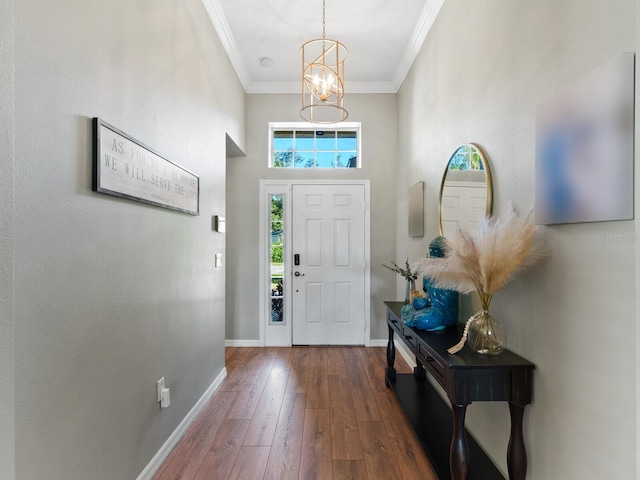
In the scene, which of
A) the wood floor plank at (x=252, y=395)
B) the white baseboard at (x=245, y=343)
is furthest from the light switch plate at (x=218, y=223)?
the white baseboard at (x=245, y=343)

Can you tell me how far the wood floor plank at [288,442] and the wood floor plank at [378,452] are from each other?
15.9 inches

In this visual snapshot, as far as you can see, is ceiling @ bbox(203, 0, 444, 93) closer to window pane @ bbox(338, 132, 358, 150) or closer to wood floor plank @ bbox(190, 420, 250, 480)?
window pane @ bbox(338, 132, 358, 150)

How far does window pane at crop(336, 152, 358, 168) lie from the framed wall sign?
2154mm

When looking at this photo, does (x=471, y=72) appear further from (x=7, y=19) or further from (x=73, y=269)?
(x=73, y=269)

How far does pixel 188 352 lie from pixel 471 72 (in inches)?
101

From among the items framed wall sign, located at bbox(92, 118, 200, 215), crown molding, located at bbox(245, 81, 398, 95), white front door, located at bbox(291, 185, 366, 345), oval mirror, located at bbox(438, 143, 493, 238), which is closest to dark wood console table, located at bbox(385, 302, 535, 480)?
oval mirror, located at bbox(438, 143, 493, 238)

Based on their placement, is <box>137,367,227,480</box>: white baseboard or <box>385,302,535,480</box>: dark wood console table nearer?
<box>385,302,535,480</box>: dark wood console table

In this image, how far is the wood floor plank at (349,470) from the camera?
1739 millimetres

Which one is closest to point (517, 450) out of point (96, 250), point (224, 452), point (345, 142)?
point (224, 452)

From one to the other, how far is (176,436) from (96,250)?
1.37 metres

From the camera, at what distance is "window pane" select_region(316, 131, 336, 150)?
156 inches

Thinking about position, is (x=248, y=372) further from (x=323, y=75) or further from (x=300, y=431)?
(x=323, y=75)

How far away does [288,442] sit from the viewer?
2.03m

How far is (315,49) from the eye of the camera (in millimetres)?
3172
